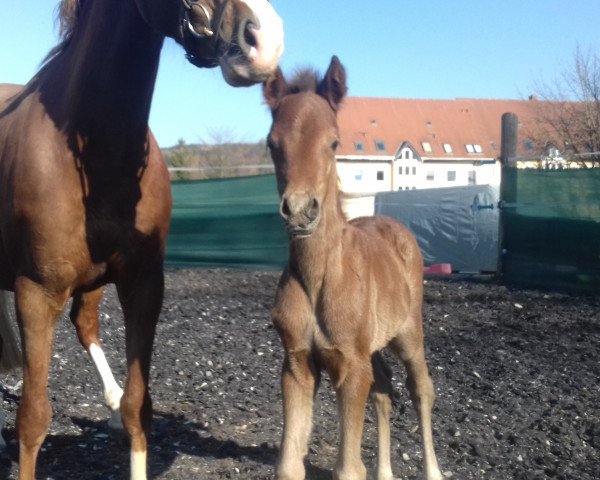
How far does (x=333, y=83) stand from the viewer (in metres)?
3.69

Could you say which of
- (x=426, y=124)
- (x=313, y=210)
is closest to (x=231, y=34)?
(x=313, y=210)

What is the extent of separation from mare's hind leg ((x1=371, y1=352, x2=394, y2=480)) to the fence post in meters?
7.14

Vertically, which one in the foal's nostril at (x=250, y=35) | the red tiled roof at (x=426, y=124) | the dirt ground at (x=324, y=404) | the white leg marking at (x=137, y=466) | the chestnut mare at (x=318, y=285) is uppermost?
the red tiled roof at (x=426, y=124)

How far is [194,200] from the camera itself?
1359 centimetres

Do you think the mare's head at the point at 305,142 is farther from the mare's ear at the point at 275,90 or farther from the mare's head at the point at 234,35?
the mare's head at the point at 234,35

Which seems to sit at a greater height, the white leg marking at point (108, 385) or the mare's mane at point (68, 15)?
the mare's mane at point (68, 15)

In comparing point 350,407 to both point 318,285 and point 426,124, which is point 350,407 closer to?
point 318,285

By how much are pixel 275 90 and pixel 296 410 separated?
139 centimetres

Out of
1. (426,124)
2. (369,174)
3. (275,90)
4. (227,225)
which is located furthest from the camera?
(426,124)

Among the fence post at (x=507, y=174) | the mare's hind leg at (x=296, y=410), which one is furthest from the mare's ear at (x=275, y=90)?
the fence post at (x=507, y=174)

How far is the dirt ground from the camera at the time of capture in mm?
4359

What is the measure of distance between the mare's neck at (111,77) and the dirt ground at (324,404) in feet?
6.00

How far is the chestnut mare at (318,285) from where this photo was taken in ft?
11.0

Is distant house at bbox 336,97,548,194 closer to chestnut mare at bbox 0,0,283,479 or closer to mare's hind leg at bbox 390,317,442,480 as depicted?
mare's hind leg at bbox 390,317,442,480
